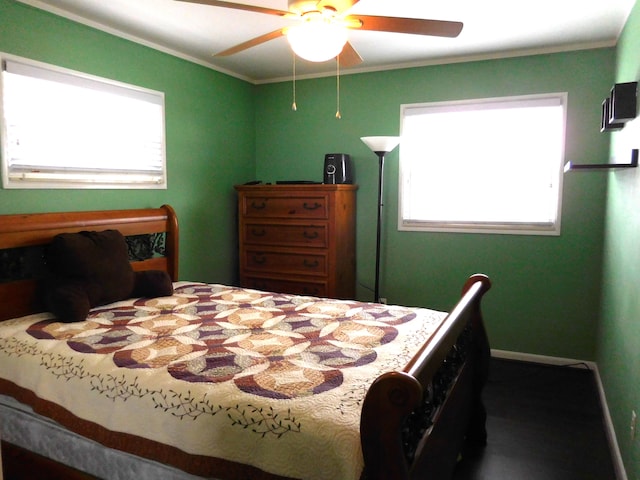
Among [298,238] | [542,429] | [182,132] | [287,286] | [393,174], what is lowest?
[542,429]

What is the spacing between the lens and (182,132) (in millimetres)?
3600

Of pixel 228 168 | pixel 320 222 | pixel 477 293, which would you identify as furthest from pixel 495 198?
pixel 228 168

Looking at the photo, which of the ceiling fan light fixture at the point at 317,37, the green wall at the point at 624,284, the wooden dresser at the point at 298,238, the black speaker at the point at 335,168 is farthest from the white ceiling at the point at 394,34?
the wooden dresser at the point at 298,238

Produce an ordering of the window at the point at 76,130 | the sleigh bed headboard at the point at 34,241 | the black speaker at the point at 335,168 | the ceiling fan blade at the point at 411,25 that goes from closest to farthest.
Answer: the ceiling fan blade at the point at 411,25, the sleigh bed headboard at the point at 34,241, the window at the point at 76,130, the black speaker at the point at 335,168

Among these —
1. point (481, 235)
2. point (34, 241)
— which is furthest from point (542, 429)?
point (34, 241)

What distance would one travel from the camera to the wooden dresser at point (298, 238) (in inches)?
144

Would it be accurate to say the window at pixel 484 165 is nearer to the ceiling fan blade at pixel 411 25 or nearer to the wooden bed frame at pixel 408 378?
the wooden bed frame at pixel 408 378

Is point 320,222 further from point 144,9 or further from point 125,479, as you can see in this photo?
point 125,479

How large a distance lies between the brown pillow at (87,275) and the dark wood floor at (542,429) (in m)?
2.01

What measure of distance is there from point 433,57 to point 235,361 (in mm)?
2941

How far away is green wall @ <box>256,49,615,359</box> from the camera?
333cm

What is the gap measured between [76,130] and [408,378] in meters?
2.63

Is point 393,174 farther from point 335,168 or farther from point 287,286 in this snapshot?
Answer: point 287,286

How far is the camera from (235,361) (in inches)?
68.3
